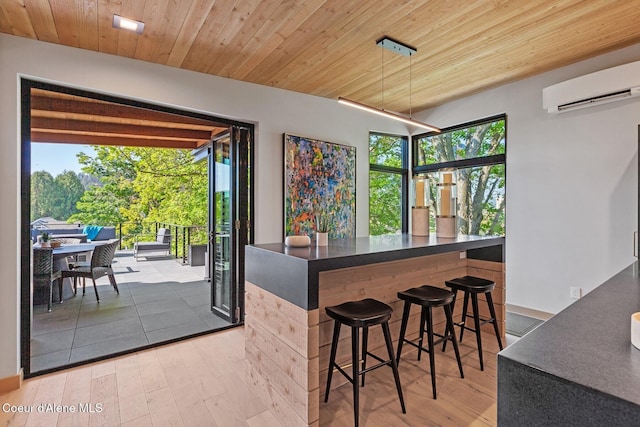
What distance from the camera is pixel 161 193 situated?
6.63 metres

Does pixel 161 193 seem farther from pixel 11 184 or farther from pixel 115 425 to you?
pixel 115 425

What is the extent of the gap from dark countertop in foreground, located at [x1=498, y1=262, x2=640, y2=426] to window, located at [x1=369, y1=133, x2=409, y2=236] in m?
4.09

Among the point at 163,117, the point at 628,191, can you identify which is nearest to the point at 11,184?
the point at 163,117

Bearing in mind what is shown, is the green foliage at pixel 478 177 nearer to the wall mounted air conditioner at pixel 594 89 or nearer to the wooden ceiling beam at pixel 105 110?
the wall mounted air conditioner at pixel 594 89

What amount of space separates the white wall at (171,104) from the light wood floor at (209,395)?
49cm

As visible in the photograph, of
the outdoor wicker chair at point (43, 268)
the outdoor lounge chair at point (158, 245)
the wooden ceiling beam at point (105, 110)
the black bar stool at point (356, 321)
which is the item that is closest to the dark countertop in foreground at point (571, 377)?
the black bar stool at point (356, 321)

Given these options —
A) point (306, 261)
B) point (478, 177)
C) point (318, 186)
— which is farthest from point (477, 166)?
point (306, 261)

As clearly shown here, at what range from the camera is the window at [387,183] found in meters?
5.00

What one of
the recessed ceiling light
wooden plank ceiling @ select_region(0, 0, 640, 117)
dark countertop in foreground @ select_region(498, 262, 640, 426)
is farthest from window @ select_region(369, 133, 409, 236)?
dark countertop in foreground @ select_region(498, 262, 640, 426)

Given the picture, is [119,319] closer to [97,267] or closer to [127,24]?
[97,267]

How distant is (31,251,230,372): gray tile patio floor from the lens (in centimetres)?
294

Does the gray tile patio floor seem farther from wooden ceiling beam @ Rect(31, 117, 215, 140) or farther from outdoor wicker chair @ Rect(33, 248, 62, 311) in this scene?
wooden ceiling beam @ Rect(31, 117, 215, 140)

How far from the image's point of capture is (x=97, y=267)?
4.29 m

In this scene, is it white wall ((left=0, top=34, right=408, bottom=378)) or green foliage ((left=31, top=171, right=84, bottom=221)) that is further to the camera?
green foliage ((left=31, top=171, right=84, bottom=221))
